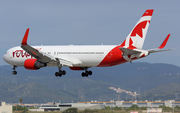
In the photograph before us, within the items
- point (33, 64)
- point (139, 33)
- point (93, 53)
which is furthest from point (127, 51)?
point (33, 64)

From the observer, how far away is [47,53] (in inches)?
2667

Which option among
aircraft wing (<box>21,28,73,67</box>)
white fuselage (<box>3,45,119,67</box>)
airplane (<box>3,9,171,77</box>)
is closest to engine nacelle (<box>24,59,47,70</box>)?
airplane (<box>3,9,171,77</box>)

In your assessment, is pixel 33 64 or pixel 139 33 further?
pixel 33 64

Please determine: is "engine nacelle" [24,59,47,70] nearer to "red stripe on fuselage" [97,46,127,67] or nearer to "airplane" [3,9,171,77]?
"airplane" [3,9,171,77]

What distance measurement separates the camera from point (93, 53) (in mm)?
63969

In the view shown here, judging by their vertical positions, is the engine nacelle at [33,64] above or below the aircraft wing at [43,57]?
below

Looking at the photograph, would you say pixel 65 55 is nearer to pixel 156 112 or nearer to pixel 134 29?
pixel 134 29

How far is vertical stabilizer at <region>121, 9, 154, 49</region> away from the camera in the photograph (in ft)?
205

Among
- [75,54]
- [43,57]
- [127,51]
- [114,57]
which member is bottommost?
[114,57]

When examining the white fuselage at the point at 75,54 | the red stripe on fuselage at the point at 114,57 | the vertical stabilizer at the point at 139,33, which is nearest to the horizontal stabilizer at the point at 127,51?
the red stripe on fuselage at the point at 114,57

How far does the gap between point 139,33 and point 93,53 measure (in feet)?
29.1

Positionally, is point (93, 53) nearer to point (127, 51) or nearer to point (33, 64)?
point (127, 51)

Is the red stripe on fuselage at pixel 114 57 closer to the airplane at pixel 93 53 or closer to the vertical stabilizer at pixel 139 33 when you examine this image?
the airplane at pixel 93 53

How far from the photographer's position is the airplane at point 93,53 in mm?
61281
